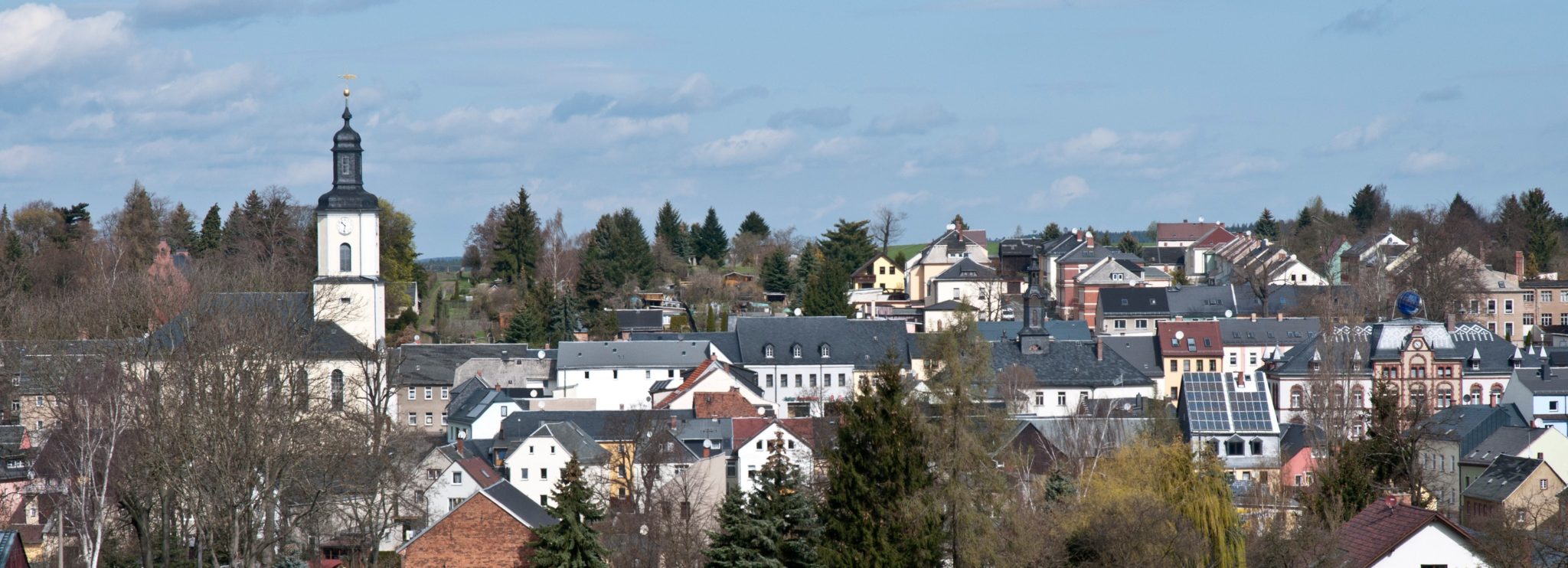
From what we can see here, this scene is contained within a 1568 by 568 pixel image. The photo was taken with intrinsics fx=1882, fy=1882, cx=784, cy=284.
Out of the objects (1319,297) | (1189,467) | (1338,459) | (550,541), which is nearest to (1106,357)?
(1319,297)

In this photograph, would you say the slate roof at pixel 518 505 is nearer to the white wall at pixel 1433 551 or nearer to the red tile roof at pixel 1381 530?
the red tile roof at pixel 1381 530

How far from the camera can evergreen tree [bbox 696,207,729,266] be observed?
11744 centimetres

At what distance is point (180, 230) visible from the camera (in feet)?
321

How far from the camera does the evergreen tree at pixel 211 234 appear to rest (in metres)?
92.9

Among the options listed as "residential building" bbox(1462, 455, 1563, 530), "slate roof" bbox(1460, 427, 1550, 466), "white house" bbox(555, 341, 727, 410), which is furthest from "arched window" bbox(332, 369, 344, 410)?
"slate roof" bbox(1460, 427, 1550, 466)

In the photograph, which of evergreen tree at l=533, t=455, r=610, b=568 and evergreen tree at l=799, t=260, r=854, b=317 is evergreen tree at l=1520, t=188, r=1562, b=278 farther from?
evergreen tree at l=533, t=455, r=610, b=568

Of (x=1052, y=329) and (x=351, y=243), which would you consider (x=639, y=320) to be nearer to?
(x=1052, y=329)

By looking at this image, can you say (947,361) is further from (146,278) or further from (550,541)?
(146,278)

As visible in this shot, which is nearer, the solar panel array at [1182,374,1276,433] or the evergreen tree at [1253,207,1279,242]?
the solar panel array at [1182,374,1276,433]

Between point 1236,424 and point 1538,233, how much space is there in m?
54.1

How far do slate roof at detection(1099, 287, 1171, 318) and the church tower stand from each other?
1491 inches

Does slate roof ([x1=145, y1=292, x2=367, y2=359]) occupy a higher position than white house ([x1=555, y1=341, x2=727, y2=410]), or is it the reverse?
slate roof ([x1=145, y1=292, x2=367, y2=359])

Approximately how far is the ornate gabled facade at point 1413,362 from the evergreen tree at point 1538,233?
28.0m

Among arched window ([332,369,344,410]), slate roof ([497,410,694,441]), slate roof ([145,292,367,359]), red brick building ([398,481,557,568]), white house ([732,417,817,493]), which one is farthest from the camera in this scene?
slate roof ([497,410,694,441])
